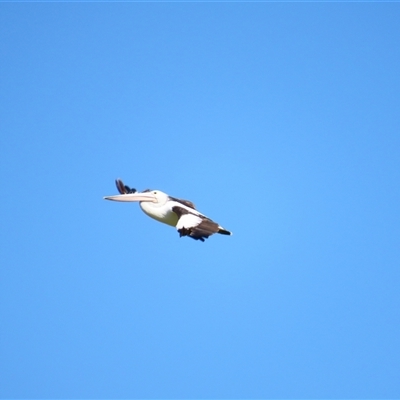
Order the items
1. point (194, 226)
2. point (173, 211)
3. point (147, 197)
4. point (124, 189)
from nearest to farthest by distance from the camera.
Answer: point (194, 226) < point (173, 211) < point (147, 197) < point (124, 189)

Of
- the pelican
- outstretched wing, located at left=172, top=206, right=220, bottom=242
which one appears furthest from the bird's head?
outstretched wing, located at left=172, top=206, right=220, bottom=242

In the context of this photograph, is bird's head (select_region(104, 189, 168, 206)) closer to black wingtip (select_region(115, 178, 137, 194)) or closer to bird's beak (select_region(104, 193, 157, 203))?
bird's beak (select_region(104, 193, 157, 203))

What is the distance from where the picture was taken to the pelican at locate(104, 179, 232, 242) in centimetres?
2023

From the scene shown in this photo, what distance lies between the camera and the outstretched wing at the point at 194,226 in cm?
2006

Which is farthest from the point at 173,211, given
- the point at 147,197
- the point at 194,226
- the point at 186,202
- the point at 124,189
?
the point at 124,189

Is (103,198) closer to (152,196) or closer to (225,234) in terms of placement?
(152,196)

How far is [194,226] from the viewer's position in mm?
20328

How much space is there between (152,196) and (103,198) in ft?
4.32

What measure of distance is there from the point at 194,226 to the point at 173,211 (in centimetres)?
170

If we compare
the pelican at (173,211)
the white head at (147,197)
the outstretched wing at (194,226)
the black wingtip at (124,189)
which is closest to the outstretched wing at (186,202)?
the pelican at (173,211)

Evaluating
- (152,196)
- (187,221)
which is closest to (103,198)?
(152,196)

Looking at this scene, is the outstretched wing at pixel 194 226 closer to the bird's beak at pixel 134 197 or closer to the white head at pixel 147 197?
the white head at pixel 147 197

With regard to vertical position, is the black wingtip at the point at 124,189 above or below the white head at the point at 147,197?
above

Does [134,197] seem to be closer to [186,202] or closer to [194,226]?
[186,202]
